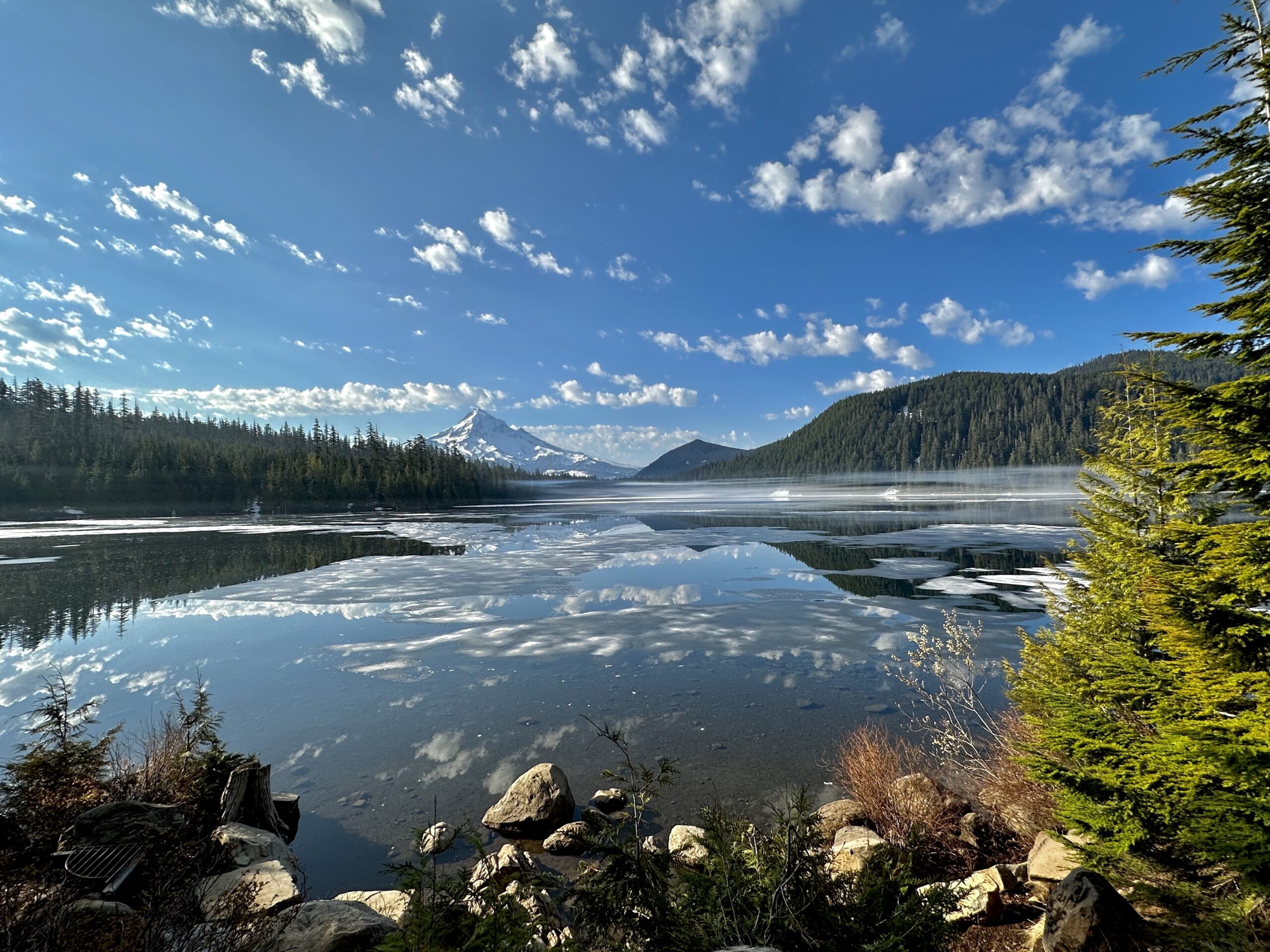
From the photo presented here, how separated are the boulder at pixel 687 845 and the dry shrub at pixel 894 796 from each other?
2.60 metres

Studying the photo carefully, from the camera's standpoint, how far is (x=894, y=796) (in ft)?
25.2

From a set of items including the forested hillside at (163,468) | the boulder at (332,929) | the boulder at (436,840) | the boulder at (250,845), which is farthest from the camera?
the forested hillside at (163,468)

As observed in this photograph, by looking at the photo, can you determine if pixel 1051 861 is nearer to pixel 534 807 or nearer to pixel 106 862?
pixel 534 807

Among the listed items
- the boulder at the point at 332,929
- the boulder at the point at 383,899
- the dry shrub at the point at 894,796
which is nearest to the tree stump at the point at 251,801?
the boulder at the point at 383,899

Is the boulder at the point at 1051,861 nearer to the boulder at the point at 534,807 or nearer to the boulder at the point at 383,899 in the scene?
the boulder at the point at 534,807

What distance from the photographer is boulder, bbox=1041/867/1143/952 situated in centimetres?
388

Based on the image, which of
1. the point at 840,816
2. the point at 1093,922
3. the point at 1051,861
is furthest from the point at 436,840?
the point at 1051,861

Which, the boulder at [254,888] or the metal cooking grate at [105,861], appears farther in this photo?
the metal cooking grate at [105,861]

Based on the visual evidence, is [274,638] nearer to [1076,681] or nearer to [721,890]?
[721,890]

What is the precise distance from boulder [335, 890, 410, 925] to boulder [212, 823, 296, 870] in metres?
0.95

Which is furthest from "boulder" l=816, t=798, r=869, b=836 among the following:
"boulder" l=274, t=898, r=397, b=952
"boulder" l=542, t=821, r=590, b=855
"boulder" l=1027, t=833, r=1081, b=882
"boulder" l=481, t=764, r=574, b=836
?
"boulder" l=274, t=898, r=397, b=952

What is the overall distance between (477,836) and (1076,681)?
7586mm

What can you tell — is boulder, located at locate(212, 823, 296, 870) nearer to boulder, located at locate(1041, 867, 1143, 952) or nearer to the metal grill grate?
the metal grill grate

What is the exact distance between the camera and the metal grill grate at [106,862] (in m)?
5.41
